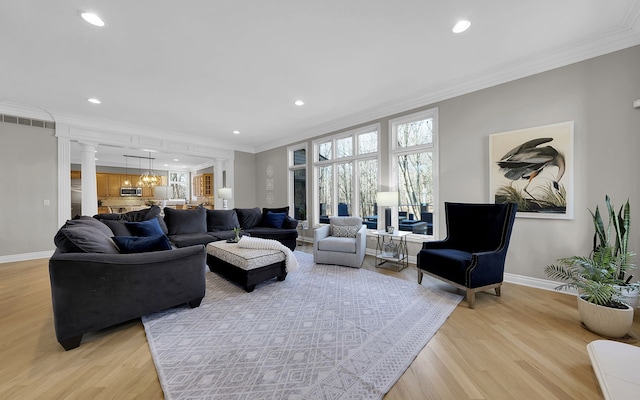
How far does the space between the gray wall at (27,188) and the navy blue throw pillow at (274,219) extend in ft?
13.5

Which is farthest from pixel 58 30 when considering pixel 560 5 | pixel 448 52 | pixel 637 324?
pixel 637 324

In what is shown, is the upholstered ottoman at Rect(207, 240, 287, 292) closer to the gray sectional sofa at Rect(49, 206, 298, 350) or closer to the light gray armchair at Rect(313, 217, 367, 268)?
the gray sectional sofa at Rect(49, 206, 298, 350)

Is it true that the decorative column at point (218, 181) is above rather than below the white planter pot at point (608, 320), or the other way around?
above

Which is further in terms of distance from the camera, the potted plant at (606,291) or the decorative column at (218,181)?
the decorative column at (218,181)

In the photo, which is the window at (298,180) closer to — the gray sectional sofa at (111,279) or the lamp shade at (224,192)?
the lamp shade at (224,192)

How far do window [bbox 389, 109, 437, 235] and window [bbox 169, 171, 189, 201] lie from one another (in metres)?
10.6

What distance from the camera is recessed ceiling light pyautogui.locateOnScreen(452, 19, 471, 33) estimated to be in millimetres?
2348

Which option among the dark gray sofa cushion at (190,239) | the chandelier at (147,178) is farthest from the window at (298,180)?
the chandelier at (147,178)

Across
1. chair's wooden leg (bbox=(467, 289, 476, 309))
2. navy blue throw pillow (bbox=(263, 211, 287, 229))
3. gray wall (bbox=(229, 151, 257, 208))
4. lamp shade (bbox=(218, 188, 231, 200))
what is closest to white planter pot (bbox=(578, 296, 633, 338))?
chair's wooden leg (bbox=(467, 289, 476, 309))

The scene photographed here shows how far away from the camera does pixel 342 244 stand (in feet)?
13.0

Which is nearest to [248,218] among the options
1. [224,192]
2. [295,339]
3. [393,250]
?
[224,192]

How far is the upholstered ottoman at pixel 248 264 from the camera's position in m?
2.91

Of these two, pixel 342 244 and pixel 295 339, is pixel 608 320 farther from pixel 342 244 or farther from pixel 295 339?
pixel 342 244

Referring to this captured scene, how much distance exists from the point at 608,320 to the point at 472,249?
1.26 meters
